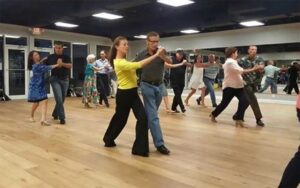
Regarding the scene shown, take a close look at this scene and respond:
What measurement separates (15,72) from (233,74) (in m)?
9.10

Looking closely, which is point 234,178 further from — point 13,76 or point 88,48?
point 88,48

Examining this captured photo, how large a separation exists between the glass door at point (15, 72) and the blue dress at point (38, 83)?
6.55 metres

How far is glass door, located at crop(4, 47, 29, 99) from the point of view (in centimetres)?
1133

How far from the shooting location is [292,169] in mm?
1887

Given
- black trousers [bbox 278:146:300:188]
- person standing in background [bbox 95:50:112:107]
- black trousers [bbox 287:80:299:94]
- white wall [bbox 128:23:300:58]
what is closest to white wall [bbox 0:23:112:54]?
white wall [bbox 128:23:300:58]

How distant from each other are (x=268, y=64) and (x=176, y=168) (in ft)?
28.0

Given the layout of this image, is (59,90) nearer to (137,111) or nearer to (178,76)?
(137,111)

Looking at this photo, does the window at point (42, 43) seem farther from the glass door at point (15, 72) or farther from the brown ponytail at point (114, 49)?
the brown ponytail at point (114, 49)

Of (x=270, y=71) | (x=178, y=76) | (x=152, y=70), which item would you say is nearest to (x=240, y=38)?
(x=270, y=71)

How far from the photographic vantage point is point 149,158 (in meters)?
3.41

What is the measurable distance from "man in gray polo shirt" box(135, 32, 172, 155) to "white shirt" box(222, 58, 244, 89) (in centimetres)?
184

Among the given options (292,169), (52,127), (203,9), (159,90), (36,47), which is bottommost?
(52,127)

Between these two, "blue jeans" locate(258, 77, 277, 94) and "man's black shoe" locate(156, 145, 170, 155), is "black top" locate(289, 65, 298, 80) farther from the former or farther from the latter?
"man's black shoe" locate(156, 145, 170, 155)

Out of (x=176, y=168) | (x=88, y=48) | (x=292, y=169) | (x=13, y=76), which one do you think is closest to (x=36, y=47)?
(x=13, y=76)
